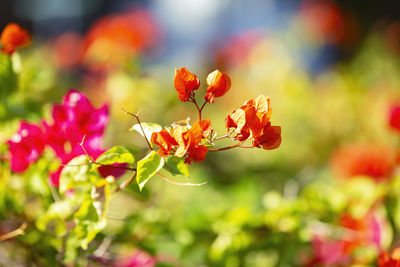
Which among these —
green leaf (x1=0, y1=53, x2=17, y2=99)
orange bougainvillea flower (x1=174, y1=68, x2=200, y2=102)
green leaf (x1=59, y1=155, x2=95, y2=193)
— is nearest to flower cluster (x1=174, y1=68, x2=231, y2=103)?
orange bougainvillea flower (x1=174, y1=68, x2=200, y2=102)

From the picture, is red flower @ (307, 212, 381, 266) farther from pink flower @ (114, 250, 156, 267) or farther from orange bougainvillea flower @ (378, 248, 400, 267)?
pink flower @ (114, 250, 156, 267)

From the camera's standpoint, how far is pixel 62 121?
41cm

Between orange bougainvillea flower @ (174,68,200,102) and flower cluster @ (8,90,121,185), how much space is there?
0.12 meters

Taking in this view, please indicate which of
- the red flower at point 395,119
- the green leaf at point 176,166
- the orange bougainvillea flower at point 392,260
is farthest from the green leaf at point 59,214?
the red flower at point 395,119

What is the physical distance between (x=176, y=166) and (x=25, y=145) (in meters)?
0.18

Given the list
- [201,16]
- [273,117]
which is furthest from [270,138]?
[201,16]

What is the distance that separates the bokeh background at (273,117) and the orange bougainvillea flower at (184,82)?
110 millimetres

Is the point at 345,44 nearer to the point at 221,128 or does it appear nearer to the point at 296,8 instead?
the point at 296,8

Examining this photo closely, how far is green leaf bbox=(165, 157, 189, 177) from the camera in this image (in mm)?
315

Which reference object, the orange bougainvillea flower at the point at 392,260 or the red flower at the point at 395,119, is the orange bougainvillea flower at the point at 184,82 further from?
the red flower at the point at 395,119

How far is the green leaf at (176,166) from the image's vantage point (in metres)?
0.31

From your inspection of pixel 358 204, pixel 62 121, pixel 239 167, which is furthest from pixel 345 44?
pixel 62 121

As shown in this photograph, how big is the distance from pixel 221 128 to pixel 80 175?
79cm

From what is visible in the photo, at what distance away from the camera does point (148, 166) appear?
0.31 m
